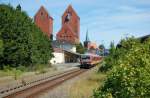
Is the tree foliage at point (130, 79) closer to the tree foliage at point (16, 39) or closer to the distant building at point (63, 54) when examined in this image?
the tree foliage at point (16, 39)

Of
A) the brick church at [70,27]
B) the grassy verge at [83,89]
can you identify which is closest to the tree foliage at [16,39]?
the grassy verge at [83,89]

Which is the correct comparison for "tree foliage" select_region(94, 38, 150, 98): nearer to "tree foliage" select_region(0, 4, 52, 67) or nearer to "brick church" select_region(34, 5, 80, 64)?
"tree foliage" select_region(0, 4, 52, 67)

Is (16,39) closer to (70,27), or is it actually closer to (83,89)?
(83,89)

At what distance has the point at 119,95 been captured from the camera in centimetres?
1010

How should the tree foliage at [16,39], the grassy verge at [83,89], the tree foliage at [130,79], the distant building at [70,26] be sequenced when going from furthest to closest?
1. the distant building at [70,26]
2. the tree foliage at [16,39]
3. the grassy verge at [83,89]
4. the tree foliage at [130,79]

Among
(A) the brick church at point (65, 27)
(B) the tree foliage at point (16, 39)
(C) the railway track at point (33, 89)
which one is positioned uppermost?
(A) the brick church at point (65, 27)

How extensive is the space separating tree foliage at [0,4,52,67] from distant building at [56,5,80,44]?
112692 mm

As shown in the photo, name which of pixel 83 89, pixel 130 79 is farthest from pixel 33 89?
pixel 130 79

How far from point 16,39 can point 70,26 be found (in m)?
121

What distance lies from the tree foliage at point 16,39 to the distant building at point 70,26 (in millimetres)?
112692

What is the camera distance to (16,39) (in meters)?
59.7

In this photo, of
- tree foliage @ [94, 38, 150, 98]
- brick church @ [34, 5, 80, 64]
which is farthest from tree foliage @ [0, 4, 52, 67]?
brick church @ [34, 5, 80, 64]

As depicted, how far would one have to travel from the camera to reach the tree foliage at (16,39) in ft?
192

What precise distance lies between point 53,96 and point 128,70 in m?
18.9
